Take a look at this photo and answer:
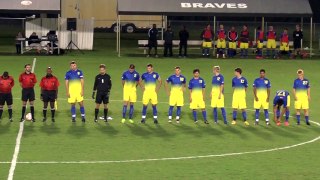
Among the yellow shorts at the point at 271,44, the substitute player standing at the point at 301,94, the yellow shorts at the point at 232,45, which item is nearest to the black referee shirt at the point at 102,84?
the substitute player standing at the point at 301,94

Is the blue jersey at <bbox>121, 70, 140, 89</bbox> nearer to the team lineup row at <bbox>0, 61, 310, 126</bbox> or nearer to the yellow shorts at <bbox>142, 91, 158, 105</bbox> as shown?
the team lineup row at <bbox>0, 61, 310, 126</bbox>

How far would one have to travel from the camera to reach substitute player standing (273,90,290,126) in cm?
2897

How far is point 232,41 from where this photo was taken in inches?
2037

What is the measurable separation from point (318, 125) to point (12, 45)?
121 ft

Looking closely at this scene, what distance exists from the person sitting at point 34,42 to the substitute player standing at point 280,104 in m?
26.5

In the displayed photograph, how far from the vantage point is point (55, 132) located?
27.4m

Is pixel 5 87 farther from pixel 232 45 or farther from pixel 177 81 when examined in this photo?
pixel 232 45

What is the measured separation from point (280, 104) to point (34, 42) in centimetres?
2747

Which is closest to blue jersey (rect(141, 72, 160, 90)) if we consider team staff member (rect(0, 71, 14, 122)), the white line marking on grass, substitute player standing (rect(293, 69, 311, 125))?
the white line marking on grass

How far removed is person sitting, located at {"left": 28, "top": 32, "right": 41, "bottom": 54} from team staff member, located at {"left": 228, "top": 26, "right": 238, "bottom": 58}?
12.5 metres

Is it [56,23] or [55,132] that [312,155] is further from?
[56,23]

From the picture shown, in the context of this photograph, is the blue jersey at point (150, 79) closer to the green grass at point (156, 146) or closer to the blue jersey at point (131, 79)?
the blue jersey at point (131, 79)

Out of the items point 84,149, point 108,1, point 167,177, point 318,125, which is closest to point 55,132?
point 84,149

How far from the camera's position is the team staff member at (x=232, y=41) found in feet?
168
